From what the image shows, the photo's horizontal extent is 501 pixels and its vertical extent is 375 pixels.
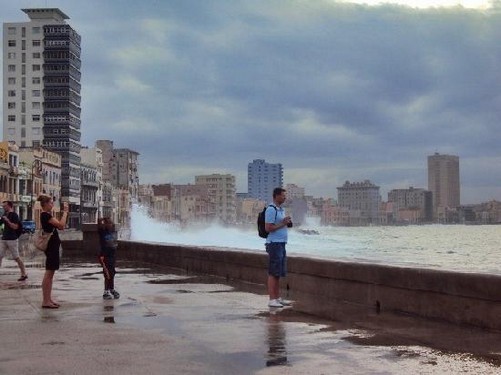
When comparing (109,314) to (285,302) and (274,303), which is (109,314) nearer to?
(274,303)

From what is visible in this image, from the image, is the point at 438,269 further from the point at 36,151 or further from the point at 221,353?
the point at 36,151

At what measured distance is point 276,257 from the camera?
1142cm

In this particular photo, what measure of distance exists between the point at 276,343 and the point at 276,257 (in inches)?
130

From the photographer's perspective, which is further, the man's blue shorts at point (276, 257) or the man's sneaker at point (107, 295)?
the man's sneaker at point (107, 295)

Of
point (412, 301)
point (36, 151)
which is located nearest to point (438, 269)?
point (412, 301)

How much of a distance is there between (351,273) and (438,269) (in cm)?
212

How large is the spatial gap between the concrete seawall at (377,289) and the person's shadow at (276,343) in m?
0.92

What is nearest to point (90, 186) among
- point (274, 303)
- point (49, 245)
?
point (49, 245)

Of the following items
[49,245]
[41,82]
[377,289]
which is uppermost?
[41,82]

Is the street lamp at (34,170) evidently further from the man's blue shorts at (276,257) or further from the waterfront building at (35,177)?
the man's blue shorts at (276,257)

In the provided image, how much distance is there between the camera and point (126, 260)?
2530 cm

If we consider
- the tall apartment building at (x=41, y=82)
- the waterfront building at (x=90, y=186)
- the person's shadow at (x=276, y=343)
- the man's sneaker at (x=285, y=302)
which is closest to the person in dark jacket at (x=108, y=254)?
the man's sneaker at (x=285, y=302)

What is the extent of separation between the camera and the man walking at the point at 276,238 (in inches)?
444

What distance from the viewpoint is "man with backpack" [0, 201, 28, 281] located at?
1647 centimetres
